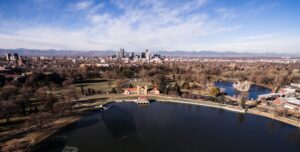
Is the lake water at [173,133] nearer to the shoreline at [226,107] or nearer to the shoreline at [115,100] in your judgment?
the shoreline at [115,100]

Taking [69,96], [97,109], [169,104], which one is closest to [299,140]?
[169,104]

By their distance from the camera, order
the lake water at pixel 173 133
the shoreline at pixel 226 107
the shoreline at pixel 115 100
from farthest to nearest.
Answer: the shoreline at pixel 226 107
the shoreline at pixel 115 100
the lake water at pixel 173 133

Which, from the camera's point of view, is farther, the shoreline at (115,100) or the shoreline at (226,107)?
the shoreline at (226,107)

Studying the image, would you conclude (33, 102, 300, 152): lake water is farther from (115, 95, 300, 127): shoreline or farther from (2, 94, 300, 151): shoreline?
(115, 95, 300, 127): shoreline

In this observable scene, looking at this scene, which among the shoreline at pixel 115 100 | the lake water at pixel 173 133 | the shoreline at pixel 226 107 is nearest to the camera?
the lake water at pixel 173 133

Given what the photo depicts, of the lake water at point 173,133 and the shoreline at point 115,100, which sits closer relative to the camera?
the lake water at point 173,133

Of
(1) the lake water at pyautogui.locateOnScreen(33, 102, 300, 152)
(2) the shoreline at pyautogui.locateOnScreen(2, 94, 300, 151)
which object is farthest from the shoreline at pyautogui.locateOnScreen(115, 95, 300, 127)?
(1) the lake water at pyautogui.locateOnScreen(33, 102, 300, 152)

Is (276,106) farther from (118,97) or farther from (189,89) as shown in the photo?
(118,97)

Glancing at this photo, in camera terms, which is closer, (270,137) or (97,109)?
(270,137)

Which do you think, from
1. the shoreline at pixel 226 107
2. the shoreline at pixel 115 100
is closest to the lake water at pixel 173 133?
the shoreline at pixel 115 100
